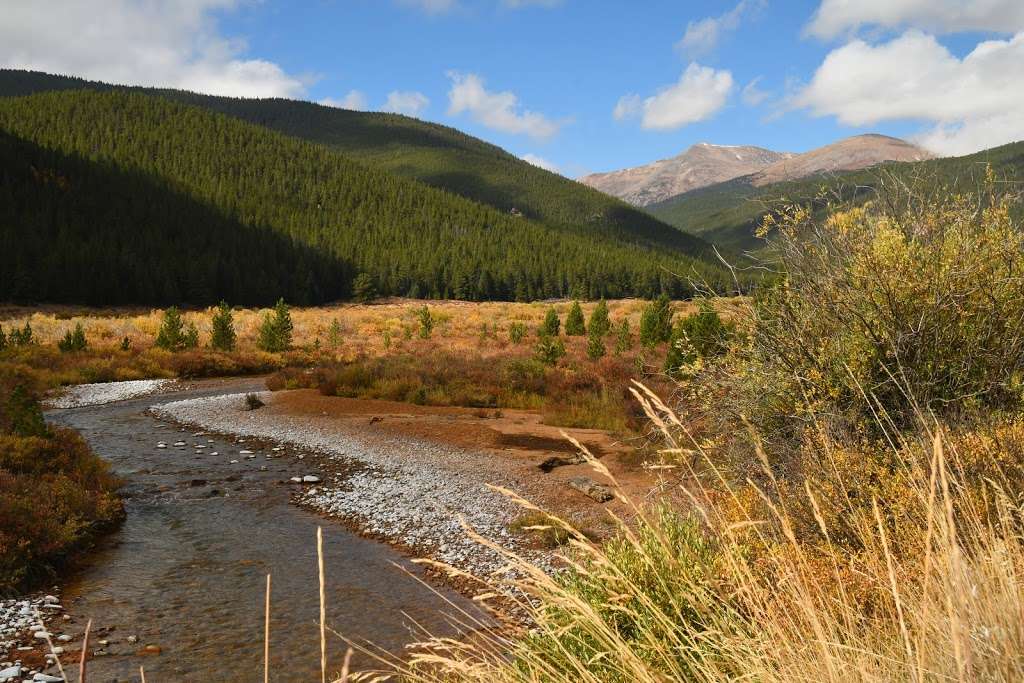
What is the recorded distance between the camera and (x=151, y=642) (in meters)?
6.85

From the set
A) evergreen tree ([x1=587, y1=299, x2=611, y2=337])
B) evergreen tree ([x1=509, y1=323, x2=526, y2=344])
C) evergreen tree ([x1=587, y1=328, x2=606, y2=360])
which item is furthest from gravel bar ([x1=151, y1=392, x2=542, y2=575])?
evergreen tree ([x1=509, y1=323, x2=526, y2=344])

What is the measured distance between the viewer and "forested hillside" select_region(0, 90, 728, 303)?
2916 inches

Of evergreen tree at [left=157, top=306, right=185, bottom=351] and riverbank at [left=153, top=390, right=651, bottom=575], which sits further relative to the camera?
evergreen tree at [left=157, top=306, right=185, bottom=351]

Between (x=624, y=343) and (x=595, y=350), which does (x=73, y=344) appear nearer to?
(x=595, y=350)

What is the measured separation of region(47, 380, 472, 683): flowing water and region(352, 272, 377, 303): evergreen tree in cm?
8148

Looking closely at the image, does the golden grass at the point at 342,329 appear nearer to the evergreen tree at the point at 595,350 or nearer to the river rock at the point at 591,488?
the evergreen tree at the point at 595,350

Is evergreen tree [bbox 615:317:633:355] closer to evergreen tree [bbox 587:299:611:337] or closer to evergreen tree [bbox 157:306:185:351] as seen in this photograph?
evergreen tree [bbox 587:299:611:337]

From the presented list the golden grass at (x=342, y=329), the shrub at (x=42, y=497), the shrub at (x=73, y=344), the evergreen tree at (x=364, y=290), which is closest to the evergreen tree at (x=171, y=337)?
the golden grass at (x=342, y=329)

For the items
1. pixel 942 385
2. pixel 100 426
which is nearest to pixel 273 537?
pixel 942 385

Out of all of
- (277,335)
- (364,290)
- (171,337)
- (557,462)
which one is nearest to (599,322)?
(277,335)

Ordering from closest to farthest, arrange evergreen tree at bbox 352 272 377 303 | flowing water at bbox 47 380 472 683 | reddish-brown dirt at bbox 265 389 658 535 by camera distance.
A: flowing water at bbox 47 380 472 683 < reddish-brown dirt at bbox 265 389 658 535 < evergreen tree at bbox 352 272 377 303

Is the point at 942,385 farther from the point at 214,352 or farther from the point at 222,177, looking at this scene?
the point at 222,177

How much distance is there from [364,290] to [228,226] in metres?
29.7

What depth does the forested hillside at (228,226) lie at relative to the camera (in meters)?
74.1
